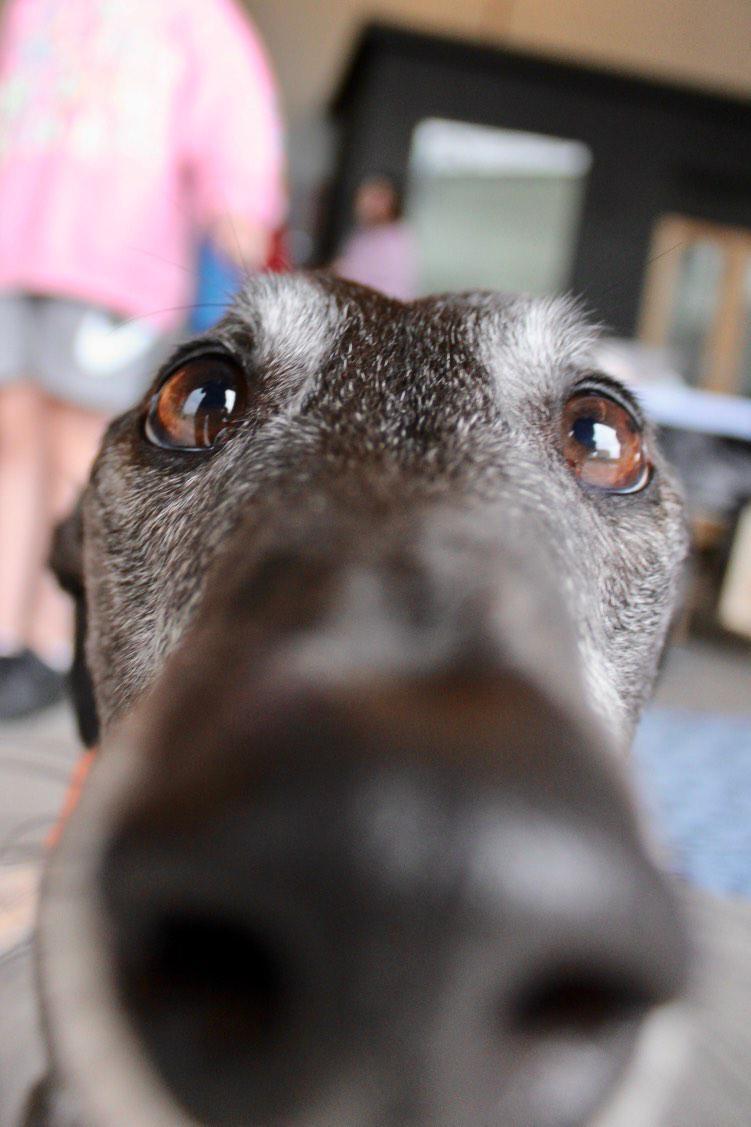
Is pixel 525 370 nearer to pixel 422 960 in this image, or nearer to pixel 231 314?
pixel 231 314

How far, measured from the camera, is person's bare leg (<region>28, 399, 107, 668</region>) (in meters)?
3.46

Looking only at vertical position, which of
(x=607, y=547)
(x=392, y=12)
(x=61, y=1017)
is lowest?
(x=61, y=1017)

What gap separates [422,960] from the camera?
543mm

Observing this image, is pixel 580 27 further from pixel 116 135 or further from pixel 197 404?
pixel 197 404

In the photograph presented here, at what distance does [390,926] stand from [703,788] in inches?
139

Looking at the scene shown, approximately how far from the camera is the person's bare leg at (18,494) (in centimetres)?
342

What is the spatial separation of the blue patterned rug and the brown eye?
1053 mm

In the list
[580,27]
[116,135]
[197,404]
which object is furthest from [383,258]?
[580,27]

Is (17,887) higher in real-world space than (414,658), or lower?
lower

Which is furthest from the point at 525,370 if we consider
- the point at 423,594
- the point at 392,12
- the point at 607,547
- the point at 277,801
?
the point at 392,12

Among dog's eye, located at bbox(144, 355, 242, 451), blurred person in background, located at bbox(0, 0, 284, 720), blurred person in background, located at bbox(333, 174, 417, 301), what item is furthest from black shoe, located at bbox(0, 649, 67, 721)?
blurred person in background, located at bbox(333, 174, 417, 301)

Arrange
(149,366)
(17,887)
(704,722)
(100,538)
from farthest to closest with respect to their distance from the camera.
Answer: (704,722)
(149,366)
(17,887)
(100,538)

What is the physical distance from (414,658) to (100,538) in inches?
43.1

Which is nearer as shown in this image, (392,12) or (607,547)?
(607,547)
